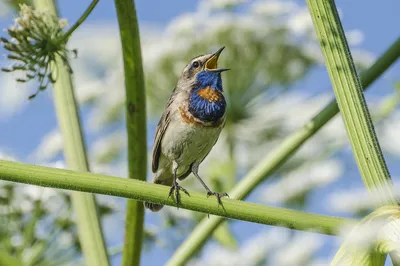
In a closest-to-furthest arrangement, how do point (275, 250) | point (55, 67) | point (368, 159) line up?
point (368, 159), point (55, 67), point (275, 250)

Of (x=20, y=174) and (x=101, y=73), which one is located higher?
(x=101, y=73)

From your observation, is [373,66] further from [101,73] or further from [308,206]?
[101,73]

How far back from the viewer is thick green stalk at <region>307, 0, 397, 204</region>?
173cm

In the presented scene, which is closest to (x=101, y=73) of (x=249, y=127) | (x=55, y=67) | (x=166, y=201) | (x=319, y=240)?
(x=249, y=127)

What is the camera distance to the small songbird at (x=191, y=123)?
147 inches

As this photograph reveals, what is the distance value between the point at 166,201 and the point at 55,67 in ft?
4.28

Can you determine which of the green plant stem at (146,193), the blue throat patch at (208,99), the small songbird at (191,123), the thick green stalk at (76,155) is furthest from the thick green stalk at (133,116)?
the blue throat patch at (208,99)

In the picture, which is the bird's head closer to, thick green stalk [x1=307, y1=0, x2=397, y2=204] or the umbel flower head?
the umbel flower head

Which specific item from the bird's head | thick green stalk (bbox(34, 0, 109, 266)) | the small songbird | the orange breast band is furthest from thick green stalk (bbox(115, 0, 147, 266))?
the bird's head

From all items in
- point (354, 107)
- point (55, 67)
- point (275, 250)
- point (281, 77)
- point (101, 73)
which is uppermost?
point (101, 73)

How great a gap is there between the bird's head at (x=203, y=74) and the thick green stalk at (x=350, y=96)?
211 cm

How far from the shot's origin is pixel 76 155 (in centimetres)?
280

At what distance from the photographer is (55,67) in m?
3.04

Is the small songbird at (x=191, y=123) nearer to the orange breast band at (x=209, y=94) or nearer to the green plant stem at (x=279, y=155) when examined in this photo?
the orange breast band at (x=209, y=94)
